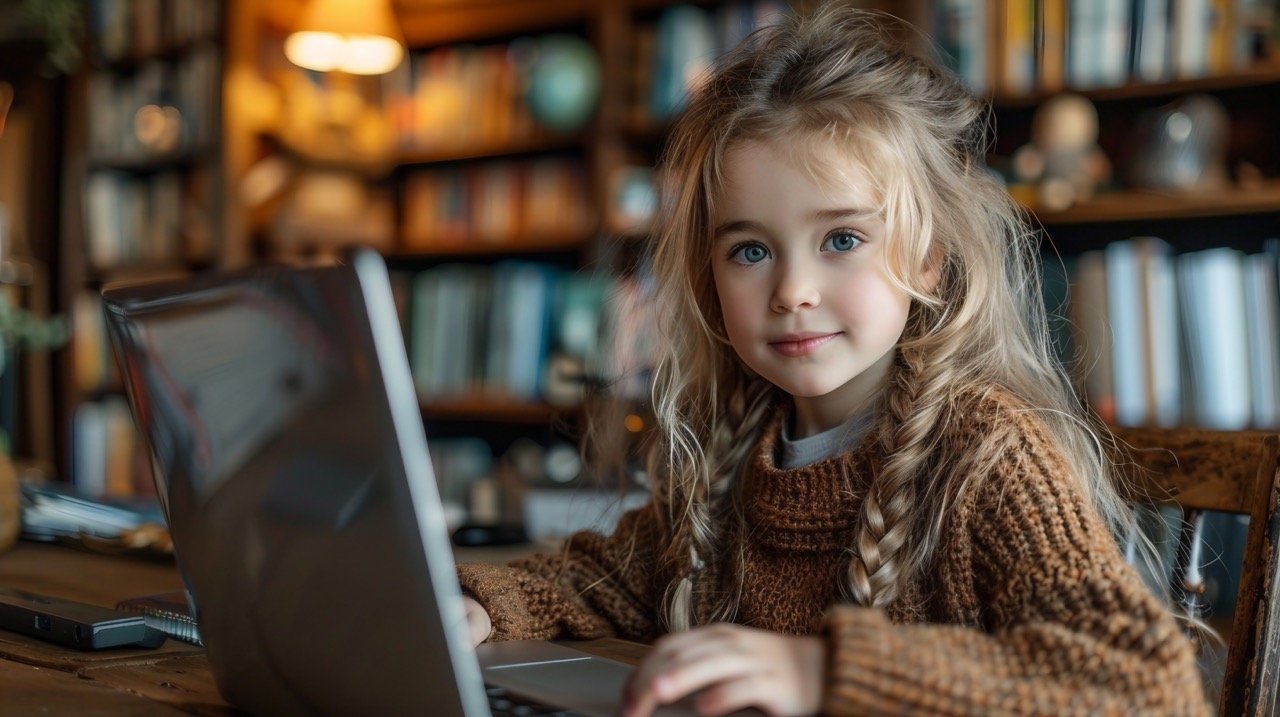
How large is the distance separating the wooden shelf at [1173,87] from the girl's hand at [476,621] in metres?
1.73

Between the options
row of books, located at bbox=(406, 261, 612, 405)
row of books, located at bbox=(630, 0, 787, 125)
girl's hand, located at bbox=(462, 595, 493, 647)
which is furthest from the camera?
row of books, located at bbox=(406, 261, 612, 405)

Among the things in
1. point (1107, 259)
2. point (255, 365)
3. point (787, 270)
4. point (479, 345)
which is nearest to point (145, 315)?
point (255, 365)

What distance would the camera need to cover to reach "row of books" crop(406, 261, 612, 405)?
292 centimetres

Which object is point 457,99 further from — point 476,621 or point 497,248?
point 476,621

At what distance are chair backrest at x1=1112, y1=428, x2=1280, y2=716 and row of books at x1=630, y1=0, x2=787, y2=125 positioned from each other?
1.76 m

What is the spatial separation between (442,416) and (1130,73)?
1.96 meters

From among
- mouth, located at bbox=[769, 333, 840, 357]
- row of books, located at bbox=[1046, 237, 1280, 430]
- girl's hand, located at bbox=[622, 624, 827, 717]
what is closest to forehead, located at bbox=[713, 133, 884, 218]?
mouth, located at bbox=[769, 333, 840, 357]

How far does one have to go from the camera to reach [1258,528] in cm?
80

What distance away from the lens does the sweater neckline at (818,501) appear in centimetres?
93

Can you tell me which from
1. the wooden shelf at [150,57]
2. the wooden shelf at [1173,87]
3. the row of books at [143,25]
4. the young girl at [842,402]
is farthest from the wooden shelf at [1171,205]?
the row of books at [143,25]

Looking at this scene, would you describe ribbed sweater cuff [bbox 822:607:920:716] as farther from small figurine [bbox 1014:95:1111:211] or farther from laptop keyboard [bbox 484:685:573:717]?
small figurine [bbox 1014:95:1111:211]

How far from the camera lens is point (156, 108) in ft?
11.8

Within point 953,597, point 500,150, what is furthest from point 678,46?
point 953,597

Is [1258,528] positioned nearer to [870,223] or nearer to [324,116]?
[870,223]
